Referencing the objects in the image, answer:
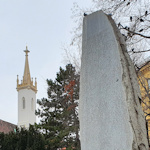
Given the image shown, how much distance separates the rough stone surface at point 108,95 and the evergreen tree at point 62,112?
42.6 ft

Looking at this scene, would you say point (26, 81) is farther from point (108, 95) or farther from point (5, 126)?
point (108, 95)

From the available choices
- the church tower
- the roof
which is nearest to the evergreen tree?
the roof

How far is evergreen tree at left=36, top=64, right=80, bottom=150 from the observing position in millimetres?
17594

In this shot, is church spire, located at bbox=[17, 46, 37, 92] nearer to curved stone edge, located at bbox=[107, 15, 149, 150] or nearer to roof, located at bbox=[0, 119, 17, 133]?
roof, located at bbox=[0, 119, 17, 133]

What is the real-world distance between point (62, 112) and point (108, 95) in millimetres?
17762

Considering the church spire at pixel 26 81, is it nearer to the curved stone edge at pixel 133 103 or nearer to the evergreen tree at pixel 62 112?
the evergreen tree at pixel 62 112

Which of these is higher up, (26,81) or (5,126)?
(26,81)

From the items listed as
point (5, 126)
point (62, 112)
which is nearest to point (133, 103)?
point (62, 112)

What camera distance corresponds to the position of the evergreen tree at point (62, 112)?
693 inches

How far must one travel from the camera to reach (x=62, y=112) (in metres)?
20.2

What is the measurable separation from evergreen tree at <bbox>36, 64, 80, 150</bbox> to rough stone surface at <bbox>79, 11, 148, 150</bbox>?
42.6ft

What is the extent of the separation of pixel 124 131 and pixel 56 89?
64.3ft

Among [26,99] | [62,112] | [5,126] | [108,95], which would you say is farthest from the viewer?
[26,99]

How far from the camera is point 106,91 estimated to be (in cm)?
271
